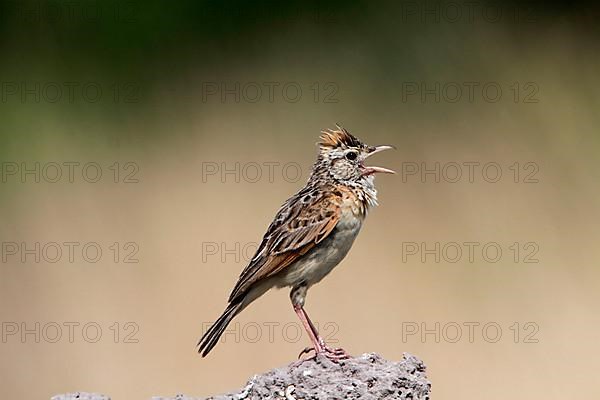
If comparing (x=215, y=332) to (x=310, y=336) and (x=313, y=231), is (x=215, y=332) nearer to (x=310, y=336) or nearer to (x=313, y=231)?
(x=310, y=336)

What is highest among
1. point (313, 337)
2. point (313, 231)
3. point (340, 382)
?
point (313, 231)

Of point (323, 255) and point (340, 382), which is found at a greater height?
point (323, 255)

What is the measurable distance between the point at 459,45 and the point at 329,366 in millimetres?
5975

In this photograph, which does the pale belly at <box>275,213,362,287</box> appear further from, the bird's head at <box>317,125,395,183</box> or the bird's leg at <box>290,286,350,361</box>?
the bird's head at <box>317,125,395,183</box>

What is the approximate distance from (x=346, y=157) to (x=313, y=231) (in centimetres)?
44

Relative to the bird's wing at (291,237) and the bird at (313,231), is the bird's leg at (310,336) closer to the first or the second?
the bird at (313,231)

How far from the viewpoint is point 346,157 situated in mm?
5719

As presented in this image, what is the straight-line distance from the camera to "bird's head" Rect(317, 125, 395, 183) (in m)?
5.70

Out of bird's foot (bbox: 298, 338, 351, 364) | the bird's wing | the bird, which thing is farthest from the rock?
the bird's wing

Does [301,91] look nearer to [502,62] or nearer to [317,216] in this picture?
[502,62]

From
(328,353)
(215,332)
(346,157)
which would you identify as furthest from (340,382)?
(346,157)

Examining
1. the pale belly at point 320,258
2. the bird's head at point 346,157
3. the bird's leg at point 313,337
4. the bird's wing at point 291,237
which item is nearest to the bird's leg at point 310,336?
the bird's leg at point 313,337

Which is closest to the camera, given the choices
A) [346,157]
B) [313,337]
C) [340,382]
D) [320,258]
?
[340,382]

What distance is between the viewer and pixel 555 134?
10078 mm
